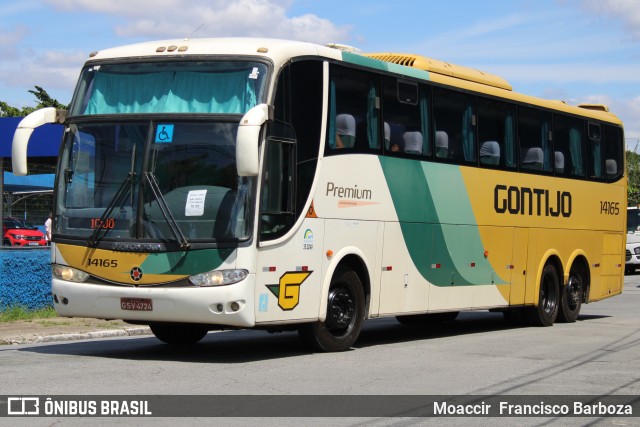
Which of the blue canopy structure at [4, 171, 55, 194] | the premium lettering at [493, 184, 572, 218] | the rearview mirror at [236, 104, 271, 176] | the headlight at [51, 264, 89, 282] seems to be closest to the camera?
the rearview mirror at [236, 104, 271, 176]

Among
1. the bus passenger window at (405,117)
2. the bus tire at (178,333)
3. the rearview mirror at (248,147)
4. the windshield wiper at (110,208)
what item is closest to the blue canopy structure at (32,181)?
the bus tire at (178,333)

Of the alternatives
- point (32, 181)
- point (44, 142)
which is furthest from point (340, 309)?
point (32, 181)

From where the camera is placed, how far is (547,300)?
20047 mm

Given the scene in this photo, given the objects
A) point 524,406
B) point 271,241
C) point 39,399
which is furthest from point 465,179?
point 39,399

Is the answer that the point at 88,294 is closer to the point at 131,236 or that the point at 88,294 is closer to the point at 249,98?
→ the point at 131,236

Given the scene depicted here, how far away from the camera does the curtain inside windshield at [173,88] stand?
12.8m

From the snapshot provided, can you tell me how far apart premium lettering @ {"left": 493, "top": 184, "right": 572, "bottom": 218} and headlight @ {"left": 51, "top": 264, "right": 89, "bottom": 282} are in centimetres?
744

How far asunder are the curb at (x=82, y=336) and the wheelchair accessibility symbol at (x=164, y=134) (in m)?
4.53

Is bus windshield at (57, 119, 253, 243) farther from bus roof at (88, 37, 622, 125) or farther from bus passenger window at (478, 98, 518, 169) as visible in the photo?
bus passenger window at (478, 98, 518, 169)

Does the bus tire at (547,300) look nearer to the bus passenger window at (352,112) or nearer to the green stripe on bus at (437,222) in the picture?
the green stripe on bus at (437,222)

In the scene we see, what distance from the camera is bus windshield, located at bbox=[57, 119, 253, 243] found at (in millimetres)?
12477

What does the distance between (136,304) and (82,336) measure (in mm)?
4359

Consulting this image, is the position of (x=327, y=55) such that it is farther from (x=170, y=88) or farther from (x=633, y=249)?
(x=633, y=249)

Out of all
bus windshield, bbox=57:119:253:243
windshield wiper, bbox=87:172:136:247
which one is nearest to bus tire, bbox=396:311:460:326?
bus windshield, bbox=57:119:253:243
